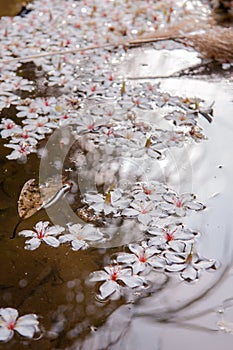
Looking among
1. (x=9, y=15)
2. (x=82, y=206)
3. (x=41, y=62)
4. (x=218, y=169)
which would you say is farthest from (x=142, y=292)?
(x=9, y=15)

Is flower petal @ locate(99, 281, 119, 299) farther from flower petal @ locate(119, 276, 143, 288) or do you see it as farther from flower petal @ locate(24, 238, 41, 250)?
flower petal @ locate(24, 238, 41, 250)

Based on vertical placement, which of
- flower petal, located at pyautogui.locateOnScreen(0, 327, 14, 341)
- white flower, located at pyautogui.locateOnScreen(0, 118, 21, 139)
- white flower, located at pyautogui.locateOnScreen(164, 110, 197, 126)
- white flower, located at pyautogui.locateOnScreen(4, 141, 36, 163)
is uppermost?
white flower, located at pyautogui.locateOnScreen(164, 110, 197, 126)

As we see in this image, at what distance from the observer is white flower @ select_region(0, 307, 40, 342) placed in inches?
63.4

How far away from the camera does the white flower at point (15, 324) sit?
1.61 metres

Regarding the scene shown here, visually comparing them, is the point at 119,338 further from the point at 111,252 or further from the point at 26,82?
the point at 26,82

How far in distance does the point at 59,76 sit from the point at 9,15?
100 centimetres

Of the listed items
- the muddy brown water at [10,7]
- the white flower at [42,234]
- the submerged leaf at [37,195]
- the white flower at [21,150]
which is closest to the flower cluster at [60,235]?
the white flower at [42,234]

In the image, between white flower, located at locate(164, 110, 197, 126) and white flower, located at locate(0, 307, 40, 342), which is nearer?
white flower, located at locate(0, 307, 40, 342)

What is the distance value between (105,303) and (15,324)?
320mm

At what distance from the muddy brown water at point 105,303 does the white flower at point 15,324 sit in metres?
0.02

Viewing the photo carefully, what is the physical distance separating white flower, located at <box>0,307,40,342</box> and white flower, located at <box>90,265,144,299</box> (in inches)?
10.3

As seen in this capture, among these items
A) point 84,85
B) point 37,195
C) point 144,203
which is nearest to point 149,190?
point 144,203

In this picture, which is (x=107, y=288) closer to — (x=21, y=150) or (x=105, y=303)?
(x=105, y=303)

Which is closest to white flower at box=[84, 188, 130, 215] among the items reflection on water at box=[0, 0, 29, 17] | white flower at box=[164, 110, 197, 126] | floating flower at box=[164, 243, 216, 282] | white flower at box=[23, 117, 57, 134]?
floating flower at box=[164, 243, 216, 282]
